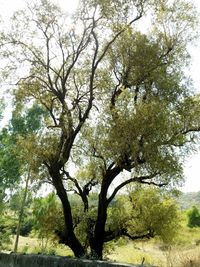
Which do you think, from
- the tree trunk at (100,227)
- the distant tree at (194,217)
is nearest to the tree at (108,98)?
the tree trunk at (100,227)

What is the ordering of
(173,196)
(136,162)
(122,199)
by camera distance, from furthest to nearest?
(122,199), (173,196), (136,162)

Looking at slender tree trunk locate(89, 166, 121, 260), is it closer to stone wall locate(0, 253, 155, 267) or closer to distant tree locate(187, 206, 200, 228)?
stone wall locate(0, 253, 155, 267)

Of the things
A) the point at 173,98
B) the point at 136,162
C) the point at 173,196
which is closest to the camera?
the point at 136,162

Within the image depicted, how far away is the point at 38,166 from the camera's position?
14.9 m

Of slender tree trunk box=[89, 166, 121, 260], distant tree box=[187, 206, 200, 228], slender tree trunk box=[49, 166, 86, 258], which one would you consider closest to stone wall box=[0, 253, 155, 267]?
slender tree trunk box=[49, 166, 86, 258]

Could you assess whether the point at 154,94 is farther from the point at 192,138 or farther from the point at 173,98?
the point at 192,138

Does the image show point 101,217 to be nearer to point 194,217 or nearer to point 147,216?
point 147,216

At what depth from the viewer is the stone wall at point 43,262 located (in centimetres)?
843

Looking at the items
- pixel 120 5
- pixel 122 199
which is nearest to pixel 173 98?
pixel 120 5

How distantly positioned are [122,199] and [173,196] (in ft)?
7.97

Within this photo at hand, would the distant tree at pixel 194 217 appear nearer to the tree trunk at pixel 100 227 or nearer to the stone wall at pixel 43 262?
the tree trunk at pixel 100 227

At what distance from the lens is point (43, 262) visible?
9875 mm

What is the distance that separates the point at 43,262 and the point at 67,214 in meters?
4.78

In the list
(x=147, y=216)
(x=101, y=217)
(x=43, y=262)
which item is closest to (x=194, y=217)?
(x=147, y=216)
